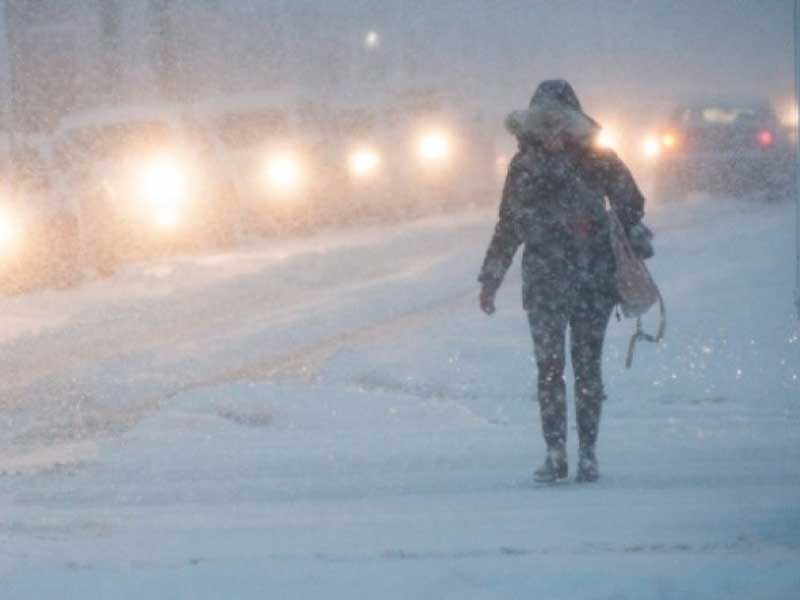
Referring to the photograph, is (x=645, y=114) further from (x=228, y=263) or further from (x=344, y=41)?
(x=228, y=263)

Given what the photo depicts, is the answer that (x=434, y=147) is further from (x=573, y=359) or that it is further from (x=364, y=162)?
(x=573, y=359)

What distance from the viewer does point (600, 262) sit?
5.99 meters

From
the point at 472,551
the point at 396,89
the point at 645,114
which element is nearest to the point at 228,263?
the point at 396,89

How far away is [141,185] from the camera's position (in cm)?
1719

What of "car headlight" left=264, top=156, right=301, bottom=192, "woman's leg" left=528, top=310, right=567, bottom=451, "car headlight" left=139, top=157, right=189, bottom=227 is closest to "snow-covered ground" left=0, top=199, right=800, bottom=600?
"woman's leg" left=528, top=310, right=567, bottom=451

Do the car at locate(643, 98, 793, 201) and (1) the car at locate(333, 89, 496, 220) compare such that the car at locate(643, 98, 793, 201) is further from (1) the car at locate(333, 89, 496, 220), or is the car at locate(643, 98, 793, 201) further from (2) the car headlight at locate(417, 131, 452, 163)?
(2) the car headlight at locate(417, 131, 452, 163)

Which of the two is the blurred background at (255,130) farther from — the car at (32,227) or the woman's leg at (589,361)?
the woman's leg at (589,361)

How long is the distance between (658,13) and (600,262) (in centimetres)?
4384

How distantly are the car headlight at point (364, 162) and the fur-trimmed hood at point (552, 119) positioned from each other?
53.7ft

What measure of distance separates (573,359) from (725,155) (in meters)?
18.0

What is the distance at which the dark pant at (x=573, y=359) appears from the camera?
6.00 m

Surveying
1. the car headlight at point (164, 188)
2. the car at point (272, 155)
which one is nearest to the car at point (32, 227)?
the car headlight at point (164, 188)

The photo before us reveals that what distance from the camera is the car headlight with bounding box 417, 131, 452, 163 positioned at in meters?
23.9

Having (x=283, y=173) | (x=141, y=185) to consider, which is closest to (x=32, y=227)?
(x=141, y=185)
